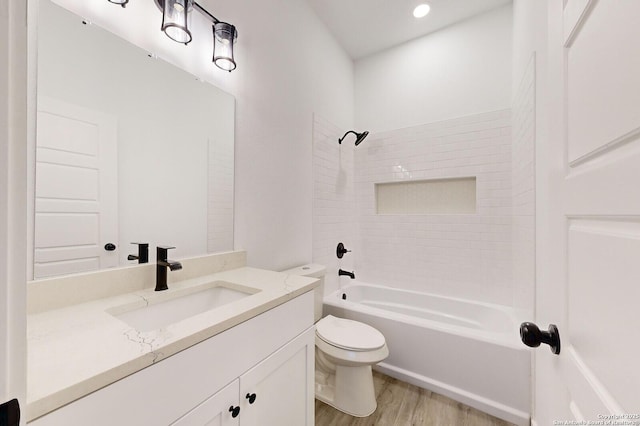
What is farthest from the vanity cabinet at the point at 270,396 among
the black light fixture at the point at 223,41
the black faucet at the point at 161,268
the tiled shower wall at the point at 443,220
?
the tiled shower wall at the point at 443,220

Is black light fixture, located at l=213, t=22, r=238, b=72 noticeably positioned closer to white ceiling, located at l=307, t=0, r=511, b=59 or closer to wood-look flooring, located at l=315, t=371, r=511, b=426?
white ceiling, located at l=307, t=0, r=511, b=59

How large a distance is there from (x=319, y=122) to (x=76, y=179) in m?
1.81

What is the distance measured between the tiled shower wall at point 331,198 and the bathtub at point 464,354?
412 mm

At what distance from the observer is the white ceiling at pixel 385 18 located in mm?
2131

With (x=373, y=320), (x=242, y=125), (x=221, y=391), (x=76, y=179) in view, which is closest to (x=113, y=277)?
(x=76, y=179)

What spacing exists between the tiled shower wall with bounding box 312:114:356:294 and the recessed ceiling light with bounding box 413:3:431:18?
1154 mm

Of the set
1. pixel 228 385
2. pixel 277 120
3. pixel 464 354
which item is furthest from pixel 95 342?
pixel 464 354

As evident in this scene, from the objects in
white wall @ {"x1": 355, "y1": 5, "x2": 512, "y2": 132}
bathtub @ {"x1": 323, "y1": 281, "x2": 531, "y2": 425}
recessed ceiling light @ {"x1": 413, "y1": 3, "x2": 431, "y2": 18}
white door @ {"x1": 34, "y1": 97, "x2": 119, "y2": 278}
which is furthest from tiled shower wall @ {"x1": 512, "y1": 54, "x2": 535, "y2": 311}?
white door @ {"x1": 34, "y1": 97, "x2": 119, "y2": 278}

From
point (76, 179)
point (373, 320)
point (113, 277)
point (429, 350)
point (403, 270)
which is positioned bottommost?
point (429, 350)

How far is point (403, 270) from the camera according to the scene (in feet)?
8.65

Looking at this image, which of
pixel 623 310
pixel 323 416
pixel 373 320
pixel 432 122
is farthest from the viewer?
pixel 432 122

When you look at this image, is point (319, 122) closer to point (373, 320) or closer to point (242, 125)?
point (242, 125)

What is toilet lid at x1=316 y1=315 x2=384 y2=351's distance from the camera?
1.54m

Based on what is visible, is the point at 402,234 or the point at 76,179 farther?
the point at 402,234
